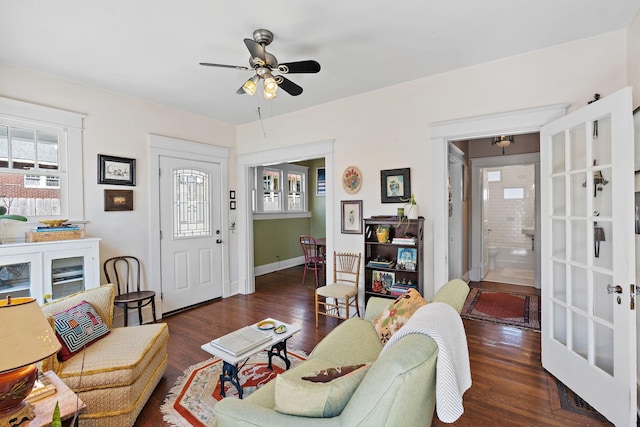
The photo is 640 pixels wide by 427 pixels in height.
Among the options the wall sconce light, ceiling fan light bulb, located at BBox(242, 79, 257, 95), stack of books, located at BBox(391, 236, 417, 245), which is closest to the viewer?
ceiling fan light bulb, located at BBox(242, 79, 257, 95)

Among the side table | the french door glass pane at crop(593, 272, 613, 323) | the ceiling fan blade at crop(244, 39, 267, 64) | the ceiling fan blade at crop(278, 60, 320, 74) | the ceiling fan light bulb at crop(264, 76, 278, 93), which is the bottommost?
the side table

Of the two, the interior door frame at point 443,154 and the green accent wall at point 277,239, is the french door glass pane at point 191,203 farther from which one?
the interior door frame at point 443,154

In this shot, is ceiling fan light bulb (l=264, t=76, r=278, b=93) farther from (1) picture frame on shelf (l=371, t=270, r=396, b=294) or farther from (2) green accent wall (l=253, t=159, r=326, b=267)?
(2) green accent wall (l=253, t=159, r=326, b=267)

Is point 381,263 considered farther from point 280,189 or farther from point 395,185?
point 280,189

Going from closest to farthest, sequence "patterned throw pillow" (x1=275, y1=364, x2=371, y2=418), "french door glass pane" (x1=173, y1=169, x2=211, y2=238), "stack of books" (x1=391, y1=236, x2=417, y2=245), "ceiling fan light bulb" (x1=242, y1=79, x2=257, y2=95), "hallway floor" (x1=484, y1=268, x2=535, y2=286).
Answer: "patterned throw pillow" (x1=275, y1=364, x2=371, y2=418) → "ceiling fan light bulb" (x1=242, y1=79, x2=257, y2=95) → "stack of books" (x1=391, y1=236, x2=417, y2=245) → "french door glass pane" (x1=173, y1=169, x2=211, y2=238) → "hallway floor" (x1=484, y1=268, x2=535, y2=286)

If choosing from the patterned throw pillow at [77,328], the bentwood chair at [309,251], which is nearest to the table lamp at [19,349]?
the patterned throw pillow at [77,328]

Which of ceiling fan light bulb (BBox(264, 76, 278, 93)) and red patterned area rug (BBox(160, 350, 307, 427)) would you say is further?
ceiling fan light bulb (BBox(264, 76, 278, 93))

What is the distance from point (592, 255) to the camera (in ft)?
7.04

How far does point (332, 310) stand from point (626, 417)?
276 cm

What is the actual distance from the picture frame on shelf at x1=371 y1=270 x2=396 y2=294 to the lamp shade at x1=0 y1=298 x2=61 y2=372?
2.95 metres

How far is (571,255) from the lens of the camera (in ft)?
7.66

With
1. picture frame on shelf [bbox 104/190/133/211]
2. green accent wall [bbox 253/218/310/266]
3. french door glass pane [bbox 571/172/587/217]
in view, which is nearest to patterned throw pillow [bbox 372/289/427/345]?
french door glass pane [bbox 571/172/587/217]

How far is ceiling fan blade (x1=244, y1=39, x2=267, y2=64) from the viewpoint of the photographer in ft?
6.83

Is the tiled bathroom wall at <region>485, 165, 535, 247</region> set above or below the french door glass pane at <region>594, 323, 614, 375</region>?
above
